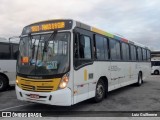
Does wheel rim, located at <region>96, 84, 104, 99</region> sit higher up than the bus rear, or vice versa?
the bus rear

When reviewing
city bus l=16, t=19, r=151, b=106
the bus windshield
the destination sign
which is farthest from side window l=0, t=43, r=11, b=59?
the bus windshield

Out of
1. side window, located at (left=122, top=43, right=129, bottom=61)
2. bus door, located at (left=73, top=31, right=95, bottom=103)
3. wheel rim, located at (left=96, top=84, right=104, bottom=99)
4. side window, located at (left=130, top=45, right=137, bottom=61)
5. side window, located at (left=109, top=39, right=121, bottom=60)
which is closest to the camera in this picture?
bus door, located at (left=73, top=31, right=95, bottom=103)

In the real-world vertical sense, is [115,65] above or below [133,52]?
below

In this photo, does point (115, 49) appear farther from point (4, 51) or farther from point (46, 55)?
point (4, 51)

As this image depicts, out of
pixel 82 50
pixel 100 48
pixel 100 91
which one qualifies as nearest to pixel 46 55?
pixel 82 50

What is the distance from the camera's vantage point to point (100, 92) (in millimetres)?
9969

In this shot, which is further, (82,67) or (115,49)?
(115,49)

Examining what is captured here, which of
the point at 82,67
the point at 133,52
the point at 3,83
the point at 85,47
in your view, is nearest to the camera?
the point at 82,67

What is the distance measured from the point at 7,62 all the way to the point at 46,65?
6.44m

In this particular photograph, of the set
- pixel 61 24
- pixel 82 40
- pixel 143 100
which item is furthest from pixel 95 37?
pixel 143 100

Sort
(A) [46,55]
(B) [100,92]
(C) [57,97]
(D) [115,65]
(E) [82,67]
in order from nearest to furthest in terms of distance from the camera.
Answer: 1. (C) [57,97]
2. (A) [46,55]
3. (E) [82,67]
4. (B) [100,92]
5. (D) [115,65]

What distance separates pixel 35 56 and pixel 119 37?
5885mm

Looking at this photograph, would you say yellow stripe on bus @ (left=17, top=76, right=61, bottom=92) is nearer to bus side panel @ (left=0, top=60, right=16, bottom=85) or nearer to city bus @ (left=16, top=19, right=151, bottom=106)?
city bus @ (left=16, top=19, right=151, bottom=106)

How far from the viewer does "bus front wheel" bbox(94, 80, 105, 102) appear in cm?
965
